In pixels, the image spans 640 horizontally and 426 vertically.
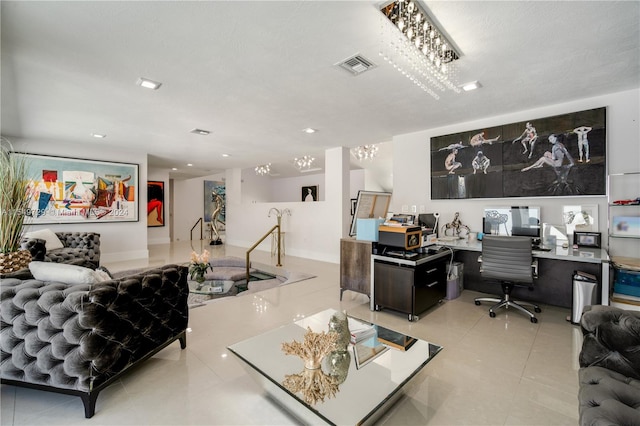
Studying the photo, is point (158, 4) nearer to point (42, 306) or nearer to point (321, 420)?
point (42, 306)

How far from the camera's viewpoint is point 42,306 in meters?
1.71

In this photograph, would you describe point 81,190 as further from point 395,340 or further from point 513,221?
point 513,221

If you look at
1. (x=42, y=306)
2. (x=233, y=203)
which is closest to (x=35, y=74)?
(x=42, y=306)

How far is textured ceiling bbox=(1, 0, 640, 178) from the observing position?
2.04 m

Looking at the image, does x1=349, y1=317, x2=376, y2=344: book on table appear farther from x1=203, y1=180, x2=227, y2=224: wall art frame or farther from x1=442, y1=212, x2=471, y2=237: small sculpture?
x1=203, y1=180, x2=227, y2=224: wall art frame

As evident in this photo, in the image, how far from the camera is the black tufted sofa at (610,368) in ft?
3.76

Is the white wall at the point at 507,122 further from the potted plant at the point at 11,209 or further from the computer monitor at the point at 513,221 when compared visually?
the potted plant at the point at 11,209

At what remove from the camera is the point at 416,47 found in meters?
2.38

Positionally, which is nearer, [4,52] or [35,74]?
[4,52]

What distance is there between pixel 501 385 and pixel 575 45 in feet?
9.42

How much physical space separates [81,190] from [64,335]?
20.0 ft

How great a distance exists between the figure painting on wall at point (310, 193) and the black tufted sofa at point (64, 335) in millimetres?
10054

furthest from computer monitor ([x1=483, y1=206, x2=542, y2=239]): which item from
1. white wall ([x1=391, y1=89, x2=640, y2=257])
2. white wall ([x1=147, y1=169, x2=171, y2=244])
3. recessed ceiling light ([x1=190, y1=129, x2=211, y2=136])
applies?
white wall ([x1=147, y1=169, x2=171, y2=244])

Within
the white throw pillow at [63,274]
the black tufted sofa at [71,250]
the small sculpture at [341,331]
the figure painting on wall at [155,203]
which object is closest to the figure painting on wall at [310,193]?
the figure painting on wall at [155,203]
